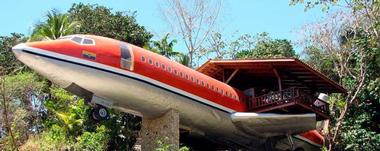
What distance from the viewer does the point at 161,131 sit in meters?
24.2

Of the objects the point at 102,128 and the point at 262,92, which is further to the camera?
the point at 262,92

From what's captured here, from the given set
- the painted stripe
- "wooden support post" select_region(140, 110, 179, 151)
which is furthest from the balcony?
"wooden support post" select_region(140, 110, 179, 151)

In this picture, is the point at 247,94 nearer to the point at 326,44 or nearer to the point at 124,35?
the point at 326,44

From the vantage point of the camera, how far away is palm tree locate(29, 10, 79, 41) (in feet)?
116

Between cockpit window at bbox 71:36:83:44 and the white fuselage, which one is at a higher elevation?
cockpit window at bbox 71:36:83:44

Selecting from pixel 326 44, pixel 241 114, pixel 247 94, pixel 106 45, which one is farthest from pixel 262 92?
pixel 106 45

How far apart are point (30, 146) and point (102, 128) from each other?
3.47 metres

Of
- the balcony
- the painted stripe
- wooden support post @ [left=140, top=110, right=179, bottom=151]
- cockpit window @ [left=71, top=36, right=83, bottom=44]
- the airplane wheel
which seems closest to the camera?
the painted stripe

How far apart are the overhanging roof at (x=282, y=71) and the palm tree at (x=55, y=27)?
11.3 meters

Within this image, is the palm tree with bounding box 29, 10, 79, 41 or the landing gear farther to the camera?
the palm tree with bounding box 29, 10, 79, 41

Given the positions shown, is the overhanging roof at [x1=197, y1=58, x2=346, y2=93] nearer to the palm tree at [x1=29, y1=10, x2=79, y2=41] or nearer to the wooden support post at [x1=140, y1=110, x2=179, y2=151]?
the wooden support post at [x1=140, y1=110, x2=179, y2=151]

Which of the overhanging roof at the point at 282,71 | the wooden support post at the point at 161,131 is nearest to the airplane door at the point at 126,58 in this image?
the wooden support post at the point at 161,131

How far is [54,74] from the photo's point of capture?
20.4 m

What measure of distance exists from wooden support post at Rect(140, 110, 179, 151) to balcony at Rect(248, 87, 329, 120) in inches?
207
